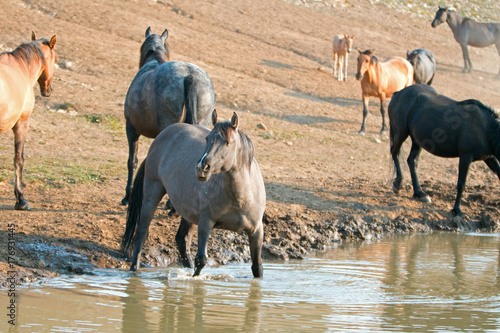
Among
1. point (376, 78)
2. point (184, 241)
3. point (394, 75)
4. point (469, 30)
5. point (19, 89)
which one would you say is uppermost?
point (469, 30)

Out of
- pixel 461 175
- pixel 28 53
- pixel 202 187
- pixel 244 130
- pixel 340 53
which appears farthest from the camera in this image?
pixel 340 53

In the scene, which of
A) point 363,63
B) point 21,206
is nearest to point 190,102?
point 21,206

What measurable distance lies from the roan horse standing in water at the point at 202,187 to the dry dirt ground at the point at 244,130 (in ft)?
1.91

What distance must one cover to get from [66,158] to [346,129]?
25.7 ft

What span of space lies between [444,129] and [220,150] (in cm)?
576

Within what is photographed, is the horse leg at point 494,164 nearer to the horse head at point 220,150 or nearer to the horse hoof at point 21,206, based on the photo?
the horse head at point 220,150

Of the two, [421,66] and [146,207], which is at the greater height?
[421,66]

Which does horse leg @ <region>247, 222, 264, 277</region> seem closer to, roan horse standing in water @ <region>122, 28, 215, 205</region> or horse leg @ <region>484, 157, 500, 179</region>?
roan horse standing in water @ <region>122, 28, 215, 205</region>

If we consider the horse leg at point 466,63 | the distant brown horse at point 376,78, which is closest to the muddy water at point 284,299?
the distant brown horse at point 376,78

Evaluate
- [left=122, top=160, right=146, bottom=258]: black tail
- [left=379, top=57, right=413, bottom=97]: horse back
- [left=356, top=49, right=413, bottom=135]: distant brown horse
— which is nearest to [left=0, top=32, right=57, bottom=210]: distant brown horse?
[left=122, top=160, right=146, bottom=258]: black tail

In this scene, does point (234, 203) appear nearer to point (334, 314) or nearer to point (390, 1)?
point (334, 314)

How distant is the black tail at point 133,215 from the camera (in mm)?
6941

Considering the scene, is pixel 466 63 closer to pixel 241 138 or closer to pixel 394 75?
pixel 394 75

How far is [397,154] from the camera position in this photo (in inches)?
439
